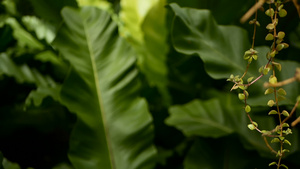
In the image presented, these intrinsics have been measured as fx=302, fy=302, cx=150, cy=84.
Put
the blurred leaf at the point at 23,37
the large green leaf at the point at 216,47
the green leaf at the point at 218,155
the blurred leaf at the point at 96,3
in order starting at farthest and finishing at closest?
1. the blurred leaf at the point at 96,3
2. the blurred leaf at the point at 23,37
3. the green leaf at the point at 218,155
4. the large green leaf at the point at 216,47

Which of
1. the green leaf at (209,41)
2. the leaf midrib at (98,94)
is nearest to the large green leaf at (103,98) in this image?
the leaf midrib at (98,94)

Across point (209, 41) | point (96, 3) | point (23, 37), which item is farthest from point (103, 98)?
point (96, 3)

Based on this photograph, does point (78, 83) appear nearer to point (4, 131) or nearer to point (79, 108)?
point (79, 108)

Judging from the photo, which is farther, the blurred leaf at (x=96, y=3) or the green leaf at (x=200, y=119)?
the blurred leaf at (x=96, y=3)

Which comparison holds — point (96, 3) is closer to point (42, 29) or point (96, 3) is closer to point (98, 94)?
point (42, 29)

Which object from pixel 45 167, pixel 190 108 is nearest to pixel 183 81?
pixel 190 108

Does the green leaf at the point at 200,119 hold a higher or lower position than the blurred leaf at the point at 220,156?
higher

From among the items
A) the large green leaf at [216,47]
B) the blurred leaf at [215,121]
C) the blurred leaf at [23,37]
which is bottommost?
the blurred leaf at [215,121]

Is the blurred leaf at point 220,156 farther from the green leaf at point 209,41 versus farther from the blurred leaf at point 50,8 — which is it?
the blurred leaf at point 50,8
